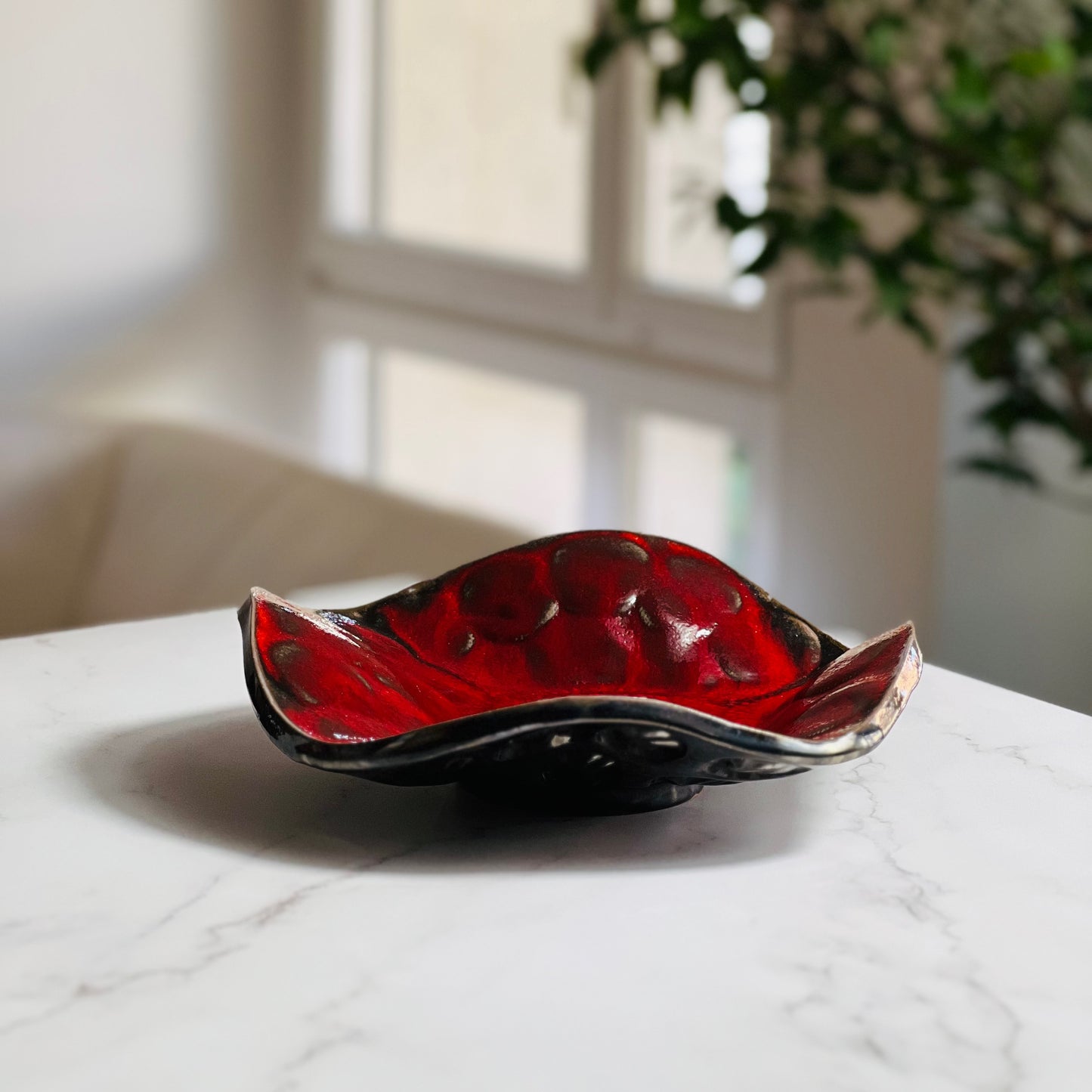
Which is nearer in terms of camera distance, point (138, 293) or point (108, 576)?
point (108, 576)

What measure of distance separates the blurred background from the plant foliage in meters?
0.24

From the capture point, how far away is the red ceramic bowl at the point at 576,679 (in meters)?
0.47

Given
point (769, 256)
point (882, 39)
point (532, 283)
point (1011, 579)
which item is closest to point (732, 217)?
point (769, 256)

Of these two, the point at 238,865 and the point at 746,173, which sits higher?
the point at 746,173

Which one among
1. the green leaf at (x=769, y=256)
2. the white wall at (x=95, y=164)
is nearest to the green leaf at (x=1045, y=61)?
the green leaf at (x=769, y=256)

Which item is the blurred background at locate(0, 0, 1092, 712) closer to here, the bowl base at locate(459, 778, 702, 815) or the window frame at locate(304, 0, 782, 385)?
the window frame at locate(304, 0, 782, 385)

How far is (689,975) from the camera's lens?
1.37 ft

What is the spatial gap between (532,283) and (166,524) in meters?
0.78

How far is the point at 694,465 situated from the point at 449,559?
805mm

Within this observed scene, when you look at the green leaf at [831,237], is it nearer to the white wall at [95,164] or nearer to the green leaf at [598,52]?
the green leaf at [598,52]

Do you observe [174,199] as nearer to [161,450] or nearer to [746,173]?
[161,450]

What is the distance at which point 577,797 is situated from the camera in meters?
0.53

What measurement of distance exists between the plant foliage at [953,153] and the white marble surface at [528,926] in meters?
0.75

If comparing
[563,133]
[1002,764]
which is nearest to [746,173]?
[563,133]
